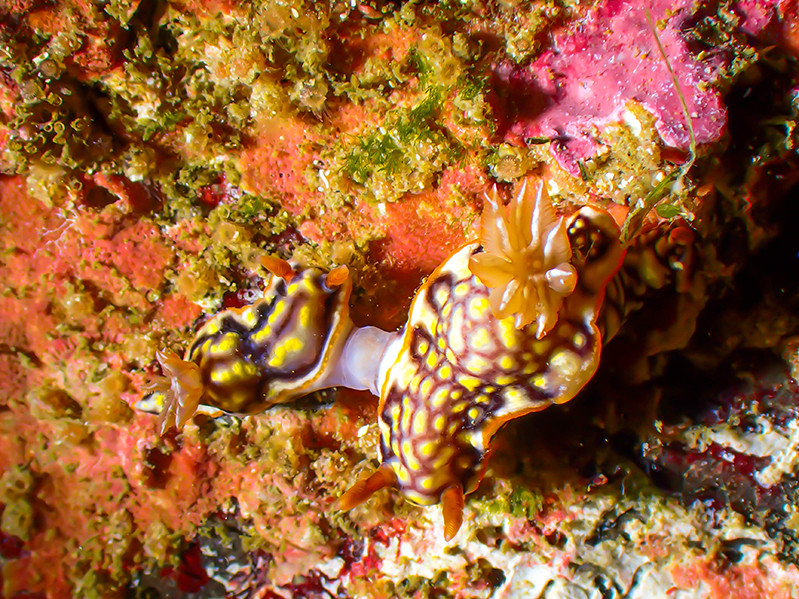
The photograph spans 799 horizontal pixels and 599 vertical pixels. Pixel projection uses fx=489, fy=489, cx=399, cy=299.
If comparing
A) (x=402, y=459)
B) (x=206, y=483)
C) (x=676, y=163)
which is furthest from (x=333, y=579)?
(x=676, y=163)

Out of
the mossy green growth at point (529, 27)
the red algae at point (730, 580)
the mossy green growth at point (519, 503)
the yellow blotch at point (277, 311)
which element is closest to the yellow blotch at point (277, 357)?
the yellow blotch at point (277, 311)

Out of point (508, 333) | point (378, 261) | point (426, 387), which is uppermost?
point (378, 261)

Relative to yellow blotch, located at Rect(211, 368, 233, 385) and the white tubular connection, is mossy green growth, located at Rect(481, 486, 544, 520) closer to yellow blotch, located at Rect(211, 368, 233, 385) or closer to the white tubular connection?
the white tubular connection

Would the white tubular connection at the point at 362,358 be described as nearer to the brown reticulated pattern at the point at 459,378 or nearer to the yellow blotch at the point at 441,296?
the brown reticulated pattern at the point at 459,378

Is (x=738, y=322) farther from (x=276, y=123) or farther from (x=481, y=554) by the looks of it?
(x=276, y=123)

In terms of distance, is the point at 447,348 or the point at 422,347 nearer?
the point at 447,348

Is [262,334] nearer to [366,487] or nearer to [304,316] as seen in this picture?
[304,316]

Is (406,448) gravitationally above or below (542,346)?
below

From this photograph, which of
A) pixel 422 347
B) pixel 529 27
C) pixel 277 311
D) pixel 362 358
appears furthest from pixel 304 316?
pixel 529 27
